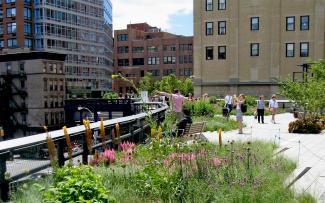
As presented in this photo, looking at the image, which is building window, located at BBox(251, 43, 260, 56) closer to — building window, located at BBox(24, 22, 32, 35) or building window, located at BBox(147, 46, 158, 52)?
building window, located at BBox(24, 22, 32, 35)

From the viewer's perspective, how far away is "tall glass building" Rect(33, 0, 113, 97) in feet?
320

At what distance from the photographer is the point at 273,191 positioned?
6.46m

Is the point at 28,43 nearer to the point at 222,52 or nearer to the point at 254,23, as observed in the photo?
the point at 222,52

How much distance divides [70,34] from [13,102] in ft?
82.1

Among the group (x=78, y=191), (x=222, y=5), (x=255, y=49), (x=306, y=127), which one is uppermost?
(x=222, y=5)

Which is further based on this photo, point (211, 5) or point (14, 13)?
point (14, 13)

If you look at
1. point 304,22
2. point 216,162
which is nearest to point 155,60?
point 304,22

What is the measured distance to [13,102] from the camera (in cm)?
8819

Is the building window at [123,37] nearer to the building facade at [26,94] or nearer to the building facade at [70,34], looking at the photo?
the building facade at [70,34]

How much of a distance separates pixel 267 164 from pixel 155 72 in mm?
108065

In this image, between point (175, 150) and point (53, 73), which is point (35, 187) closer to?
point (175, 150)

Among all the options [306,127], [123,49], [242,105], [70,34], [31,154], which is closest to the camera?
[31,154]

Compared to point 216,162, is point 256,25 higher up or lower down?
higher up

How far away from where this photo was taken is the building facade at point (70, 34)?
96125mm
